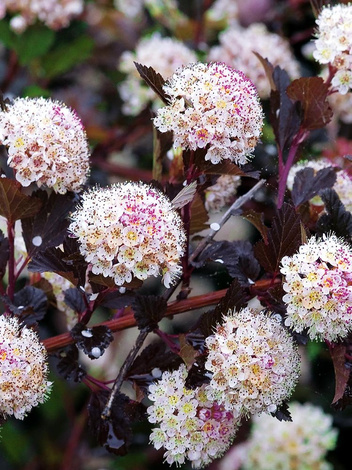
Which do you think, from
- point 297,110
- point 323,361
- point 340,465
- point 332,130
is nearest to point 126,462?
point 340,465

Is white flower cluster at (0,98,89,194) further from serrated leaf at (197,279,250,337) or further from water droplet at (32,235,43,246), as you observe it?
serrated leaf at (197,279,250,337)

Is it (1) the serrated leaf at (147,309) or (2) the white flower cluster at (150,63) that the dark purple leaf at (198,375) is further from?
(2) the white flower cluster at (150,63)

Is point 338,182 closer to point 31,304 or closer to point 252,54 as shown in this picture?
point 31,304

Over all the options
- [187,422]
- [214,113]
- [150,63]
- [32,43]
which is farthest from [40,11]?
[187,422]

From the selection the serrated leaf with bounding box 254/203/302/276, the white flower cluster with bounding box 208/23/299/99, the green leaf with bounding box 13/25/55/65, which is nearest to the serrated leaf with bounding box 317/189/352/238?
the serrated leaf with bounding box 254/203/302/276

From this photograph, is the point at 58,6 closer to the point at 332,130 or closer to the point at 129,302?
the point at 332,130

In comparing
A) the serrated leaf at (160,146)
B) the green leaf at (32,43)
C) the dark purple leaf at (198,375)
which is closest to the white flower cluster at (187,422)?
the dark purple leaf at (198,375)
